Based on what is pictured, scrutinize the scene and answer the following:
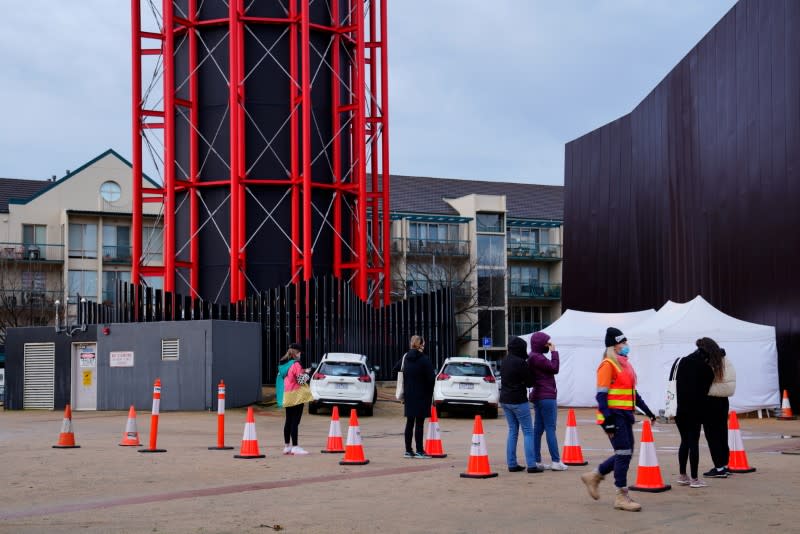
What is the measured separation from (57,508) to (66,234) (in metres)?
54.5

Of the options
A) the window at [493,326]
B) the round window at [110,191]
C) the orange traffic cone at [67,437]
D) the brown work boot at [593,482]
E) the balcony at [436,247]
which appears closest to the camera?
the brown work boot at [593,482]

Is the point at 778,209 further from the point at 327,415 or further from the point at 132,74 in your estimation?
the point at 132,74

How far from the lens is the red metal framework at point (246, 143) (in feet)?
118

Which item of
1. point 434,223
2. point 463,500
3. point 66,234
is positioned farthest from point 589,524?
point 434,223

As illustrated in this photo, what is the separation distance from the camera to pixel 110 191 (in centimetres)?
6419

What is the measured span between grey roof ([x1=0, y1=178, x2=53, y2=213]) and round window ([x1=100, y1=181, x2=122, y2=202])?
241 inches

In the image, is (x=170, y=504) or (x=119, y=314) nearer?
(x=170, y=504)

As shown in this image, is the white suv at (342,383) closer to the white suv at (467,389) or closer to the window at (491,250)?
the white suv at (467,389)

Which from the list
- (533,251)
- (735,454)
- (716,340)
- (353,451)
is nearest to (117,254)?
(533,251)

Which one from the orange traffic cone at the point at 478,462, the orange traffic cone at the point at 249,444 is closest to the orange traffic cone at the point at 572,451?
the orange traffic cone at the point at 478,462

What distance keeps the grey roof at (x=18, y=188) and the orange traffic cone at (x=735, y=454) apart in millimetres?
59251

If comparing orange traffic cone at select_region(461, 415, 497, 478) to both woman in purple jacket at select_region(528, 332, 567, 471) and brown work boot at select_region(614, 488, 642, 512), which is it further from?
brown work boot at select_region(614, 488, 642, 512)

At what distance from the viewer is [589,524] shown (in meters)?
9.93

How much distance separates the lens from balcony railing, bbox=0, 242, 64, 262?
201 feet
